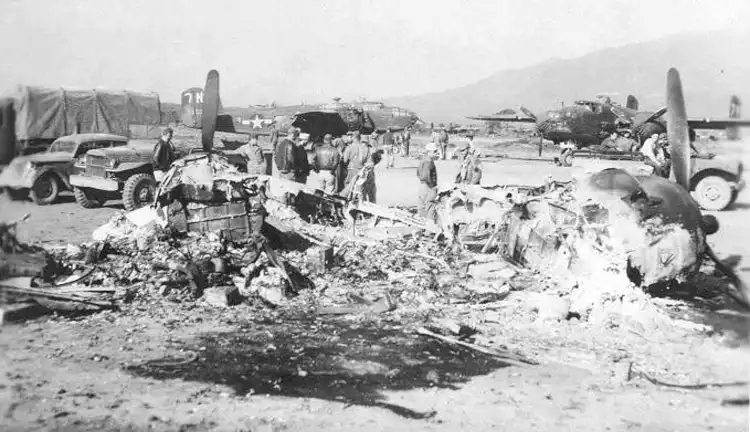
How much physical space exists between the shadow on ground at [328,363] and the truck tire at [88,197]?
8.65m

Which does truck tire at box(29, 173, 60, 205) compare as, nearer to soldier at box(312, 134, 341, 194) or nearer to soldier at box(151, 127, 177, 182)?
soldier at box(151, 127, 177, 182)

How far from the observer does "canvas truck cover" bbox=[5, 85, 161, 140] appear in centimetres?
1598

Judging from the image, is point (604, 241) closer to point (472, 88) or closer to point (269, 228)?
point (269, 228)

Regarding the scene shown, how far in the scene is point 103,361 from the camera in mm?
4578

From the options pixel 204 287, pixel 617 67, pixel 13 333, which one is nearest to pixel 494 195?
pixel 204 287

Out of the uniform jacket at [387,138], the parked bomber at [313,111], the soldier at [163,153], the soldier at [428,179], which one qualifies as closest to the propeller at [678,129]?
the soldier at [428,179]

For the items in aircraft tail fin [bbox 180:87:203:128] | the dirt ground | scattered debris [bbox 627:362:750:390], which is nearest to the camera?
the dirt ground

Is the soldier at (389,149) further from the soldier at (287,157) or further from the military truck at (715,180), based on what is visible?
the soldier at (287,157)

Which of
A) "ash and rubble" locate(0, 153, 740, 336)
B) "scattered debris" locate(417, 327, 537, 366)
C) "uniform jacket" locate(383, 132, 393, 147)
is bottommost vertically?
"scattered debris" locate(417, 327, 537, 366)

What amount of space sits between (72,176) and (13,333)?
8024mm

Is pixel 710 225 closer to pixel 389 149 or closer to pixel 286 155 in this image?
pixel 286 155

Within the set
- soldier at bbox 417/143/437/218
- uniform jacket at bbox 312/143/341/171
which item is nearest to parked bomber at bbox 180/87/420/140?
uniform jacket at bbox 312/143/341/171

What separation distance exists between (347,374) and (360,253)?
344 cm

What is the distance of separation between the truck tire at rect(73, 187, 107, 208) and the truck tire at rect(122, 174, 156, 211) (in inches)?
46.9
